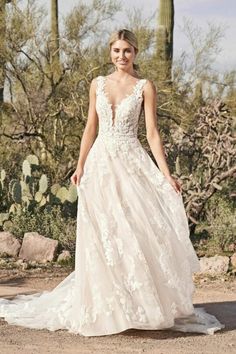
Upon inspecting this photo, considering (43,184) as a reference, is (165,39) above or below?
above

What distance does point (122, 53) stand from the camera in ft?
18.5

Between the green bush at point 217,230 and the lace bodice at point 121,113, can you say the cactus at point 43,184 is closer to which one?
the green bush at point 217,230

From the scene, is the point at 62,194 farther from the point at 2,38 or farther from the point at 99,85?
the point at 99,85

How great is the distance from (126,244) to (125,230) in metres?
0.09

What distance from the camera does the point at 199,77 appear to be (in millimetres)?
14992

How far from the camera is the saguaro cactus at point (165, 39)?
1391 cm

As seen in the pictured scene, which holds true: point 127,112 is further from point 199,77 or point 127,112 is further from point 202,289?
point 199,77

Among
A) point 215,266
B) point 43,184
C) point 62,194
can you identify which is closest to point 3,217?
point 43,184

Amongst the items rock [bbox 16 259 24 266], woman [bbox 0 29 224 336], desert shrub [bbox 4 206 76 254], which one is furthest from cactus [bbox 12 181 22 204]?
woman [bbox 0 29 224 336]

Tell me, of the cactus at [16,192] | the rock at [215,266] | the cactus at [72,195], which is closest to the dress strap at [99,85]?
the rock at [215,266]

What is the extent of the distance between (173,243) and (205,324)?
2.18ft

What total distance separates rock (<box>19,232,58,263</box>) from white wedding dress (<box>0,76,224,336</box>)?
328 centimetres

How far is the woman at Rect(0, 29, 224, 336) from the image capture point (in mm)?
5344

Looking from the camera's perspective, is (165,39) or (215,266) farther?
(165,39)
